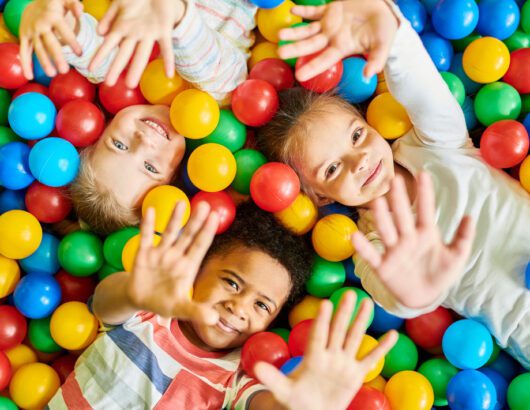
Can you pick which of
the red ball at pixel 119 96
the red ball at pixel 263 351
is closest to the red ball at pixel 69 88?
the red ball at pixel 119 96

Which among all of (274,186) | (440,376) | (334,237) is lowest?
(440,376)

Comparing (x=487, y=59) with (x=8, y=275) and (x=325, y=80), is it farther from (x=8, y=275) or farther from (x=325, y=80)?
(x=8, y=275)

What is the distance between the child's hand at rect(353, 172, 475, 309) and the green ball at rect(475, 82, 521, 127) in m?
0.63

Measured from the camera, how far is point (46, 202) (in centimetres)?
151

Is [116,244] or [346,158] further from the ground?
[346,158]

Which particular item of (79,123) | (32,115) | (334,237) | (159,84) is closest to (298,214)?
(334,237)

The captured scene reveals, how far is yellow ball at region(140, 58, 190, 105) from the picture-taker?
1.48 metres

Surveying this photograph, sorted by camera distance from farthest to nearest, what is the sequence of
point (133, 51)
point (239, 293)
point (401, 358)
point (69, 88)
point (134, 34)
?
point (69, 88) → point (401, 358) → point (239, 293) → point (133, 51) → point (134, 34)

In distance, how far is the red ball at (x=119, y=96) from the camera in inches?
60.3

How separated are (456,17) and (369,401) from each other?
913 mm

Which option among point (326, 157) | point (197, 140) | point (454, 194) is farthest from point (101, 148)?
point (454, 194)

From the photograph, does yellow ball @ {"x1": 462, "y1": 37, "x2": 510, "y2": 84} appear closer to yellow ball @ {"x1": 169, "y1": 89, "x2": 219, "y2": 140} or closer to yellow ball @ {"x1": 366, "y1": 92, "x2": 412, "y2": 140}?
yellow ball @ {"x1": 366, "y1": 92, "x2": 412, "y2": 140}

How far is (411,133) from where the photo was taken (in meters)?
1.50

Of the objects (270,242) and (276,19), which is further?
(276,19)
